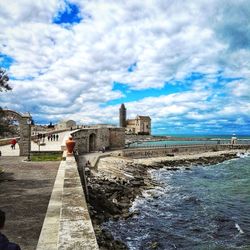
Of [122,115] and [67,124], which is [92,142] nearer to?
[67,124]

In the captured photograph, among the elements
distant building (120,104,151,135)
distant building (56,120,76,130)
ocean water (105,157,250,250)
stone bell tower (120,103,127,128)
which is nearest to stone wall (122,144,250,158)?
ocean water (105,157,250,250)

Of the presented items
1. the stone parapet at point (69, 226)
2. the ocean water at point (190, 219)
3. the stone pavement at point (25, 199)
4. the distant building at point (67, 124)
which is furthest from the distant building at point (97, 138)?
the stone parapet at point (69, 226)

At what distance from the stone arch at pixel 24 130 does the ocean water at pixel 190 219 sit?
26.4 ft

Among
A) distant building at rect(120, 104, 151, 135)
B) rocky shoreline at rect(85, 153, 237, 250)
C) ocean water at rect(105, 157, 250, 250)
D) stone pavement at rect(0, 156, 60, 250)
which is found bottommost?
ocean water at rect(105, 157, 250, 250)

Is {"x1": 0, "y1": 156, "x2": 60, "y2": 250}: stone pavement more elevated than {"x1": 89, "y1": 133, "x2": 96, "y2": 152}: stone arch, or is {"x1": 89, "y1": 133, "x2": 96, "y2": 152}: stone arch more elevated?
{"x1": 89, "y1": 133, "x2": 96, "y2": 152}: stone arch

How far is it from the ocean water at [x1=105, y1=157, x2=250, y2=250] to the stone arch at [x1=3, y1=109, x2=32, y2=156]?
8.04 metres

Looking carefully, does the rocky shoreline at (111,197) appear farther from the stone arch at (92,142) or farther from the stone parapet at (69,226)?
the stone arch at (92,142)

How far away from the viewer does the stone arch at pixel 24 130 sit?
2159 cm

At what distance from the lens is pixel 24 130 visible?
870 inches

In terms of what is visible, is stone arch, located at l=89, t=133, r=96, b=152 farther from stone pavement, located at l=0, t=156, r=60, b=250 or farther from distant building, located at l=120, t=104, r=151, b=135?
distant building, located at l=120, t=104, r=151, b=135

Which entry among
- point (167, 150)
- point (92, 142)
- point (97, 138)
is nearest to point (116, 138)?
point (97, 138)

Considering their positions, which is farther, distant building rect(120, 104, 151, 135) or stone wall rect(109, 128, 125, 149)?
distant building rect(120, 104, 151, 135)

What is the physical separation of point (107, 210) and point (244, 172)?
2783cm

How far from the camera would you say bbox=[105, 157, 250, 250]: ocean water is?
563 inches
